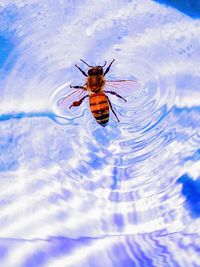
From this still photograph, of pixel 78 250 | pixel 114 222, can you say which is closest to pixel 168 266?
pixel 78 250

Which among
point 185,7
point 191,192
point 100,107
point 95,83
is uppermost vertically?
point 185,7

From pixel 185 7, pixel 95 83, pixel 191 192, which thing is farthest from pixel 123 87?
pixel 185 7

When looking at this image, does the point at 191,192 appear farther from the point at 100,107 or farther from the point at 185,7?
the point at 185,7

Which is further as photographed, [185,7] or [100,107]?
[185,7]

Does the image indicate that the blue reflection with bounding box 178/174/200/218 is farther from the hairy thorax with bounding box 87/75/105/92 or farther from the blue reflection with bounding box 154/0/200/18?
the blue reflection with bounding box 154/0/200/18

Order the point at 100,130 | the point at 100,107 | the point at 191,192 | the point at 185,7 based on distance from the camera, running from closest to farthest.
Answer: the point at 100,107
the point at 191,192
the point at 100,130
the point at 185,7
